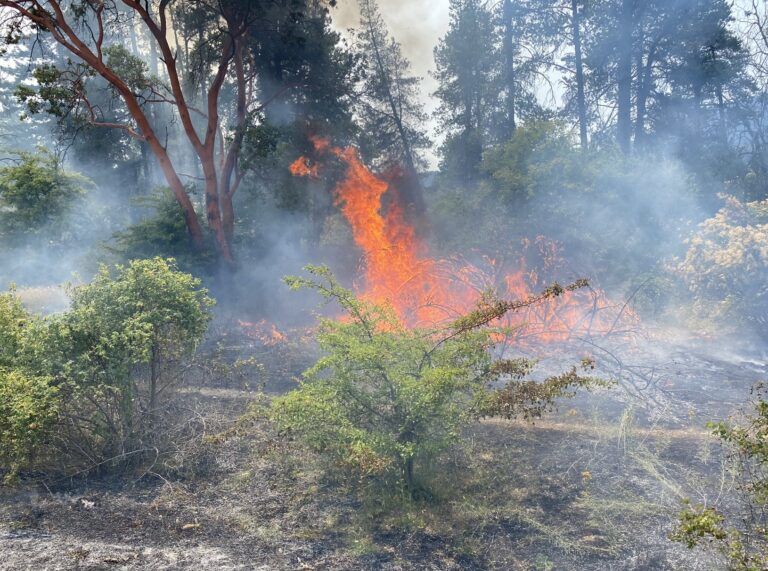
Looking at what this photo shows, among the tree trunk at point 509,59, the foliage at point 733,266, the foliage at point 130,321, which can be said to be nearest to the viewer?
the foliage at point 130,321

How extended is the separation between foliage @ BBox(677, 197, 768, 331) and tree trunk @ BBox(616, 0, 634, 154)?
8.67 m

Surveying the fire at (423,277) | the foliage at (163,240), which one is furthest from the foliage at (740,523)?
the foliage at (163,240)

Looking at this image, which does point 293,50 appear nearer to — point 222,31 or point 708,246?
point 222,31

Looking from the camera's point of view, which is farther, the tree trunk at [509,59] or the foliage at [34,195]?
the tree trunk at [509,59]

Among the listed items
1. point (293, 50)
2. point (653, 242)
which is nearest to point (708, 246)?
point (653, 242)

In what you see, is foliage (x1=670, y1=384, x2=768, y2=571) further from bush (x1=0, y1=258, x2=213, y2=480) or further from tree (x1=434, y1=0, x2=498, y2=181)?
tree (x1=434, y1=0, x2=498, y2=181)

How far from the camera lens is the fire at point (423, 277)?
1284cm

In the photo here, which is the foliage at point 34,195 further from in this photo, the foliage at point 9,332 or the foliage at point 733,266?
the foliage at point 733,266

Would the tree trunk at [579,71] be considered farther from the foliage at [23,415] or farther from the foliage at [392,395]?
the foliage at [23,415]

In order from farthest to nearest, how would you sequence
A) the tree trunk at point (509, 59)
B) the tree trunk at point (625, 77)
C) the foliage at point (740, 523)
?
the tree trunk at point (509, 59), the tree trunk at point (625, 77), the foliage at point (740, 523)

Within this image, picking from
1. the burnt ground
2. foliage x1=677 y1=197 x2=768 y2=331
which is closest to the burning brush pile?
foliage x1=677 y1=197 x2=768 y2=331

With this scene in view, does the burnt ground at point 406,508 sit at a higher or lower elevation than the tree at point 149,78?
lower

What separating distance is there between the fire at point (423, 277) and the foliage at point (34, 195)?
769cm

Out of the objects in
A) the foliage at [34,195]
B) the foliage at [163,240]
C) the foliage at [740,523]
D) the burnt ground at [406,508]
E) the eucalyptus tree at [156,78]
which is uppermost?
the eucalyptus tree at [156,78]
